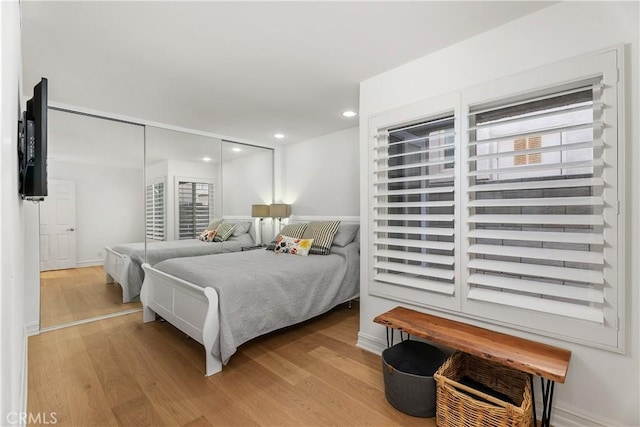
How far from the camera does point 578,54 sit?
163 cm

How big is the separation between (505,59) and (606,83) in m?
0.55

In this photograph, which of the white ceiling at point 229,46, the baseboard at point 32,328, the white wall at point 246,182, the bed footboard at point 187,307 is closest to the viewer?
the white ceiling at point 229,46

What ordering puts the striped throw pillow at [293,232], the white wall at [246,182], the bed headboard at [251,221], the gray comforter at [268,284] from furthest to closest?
the bed headboard at [251,221]
the white wall at [246,182]
the striped throw pillow at [293,232]
the gray comforter at [268,284]

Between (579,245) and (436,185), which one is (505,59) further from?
(579,245)

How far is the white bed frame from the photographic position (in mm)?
3506

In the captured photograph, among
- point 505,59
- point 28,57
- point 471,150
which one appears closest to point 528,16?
point 505,59

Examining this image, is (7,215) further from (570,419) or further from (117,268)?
(117,268)

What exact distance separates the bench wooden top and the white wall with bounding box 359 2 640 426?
11cm

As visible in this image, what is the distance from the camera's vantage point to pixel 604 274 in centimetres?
153

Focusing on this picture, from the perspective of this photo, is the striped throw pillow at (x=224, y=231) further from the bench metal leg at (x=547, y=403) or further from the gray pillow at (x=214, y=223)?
the bench metal leg at (x=547, y=403)

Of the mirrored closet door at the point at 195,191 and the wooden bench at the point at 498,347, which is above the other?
the mirrored closet door at the point at 195,191

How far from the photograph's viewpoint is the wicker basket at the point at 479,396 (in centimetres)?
145

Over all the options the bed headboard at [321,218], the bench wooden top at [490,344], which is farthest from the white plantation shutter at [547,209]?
the bed headboard at [321,218]

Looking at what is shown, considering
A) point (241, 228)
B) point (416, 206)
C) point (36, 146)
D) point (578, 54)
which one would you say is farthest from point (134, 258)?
point (578, 54)
